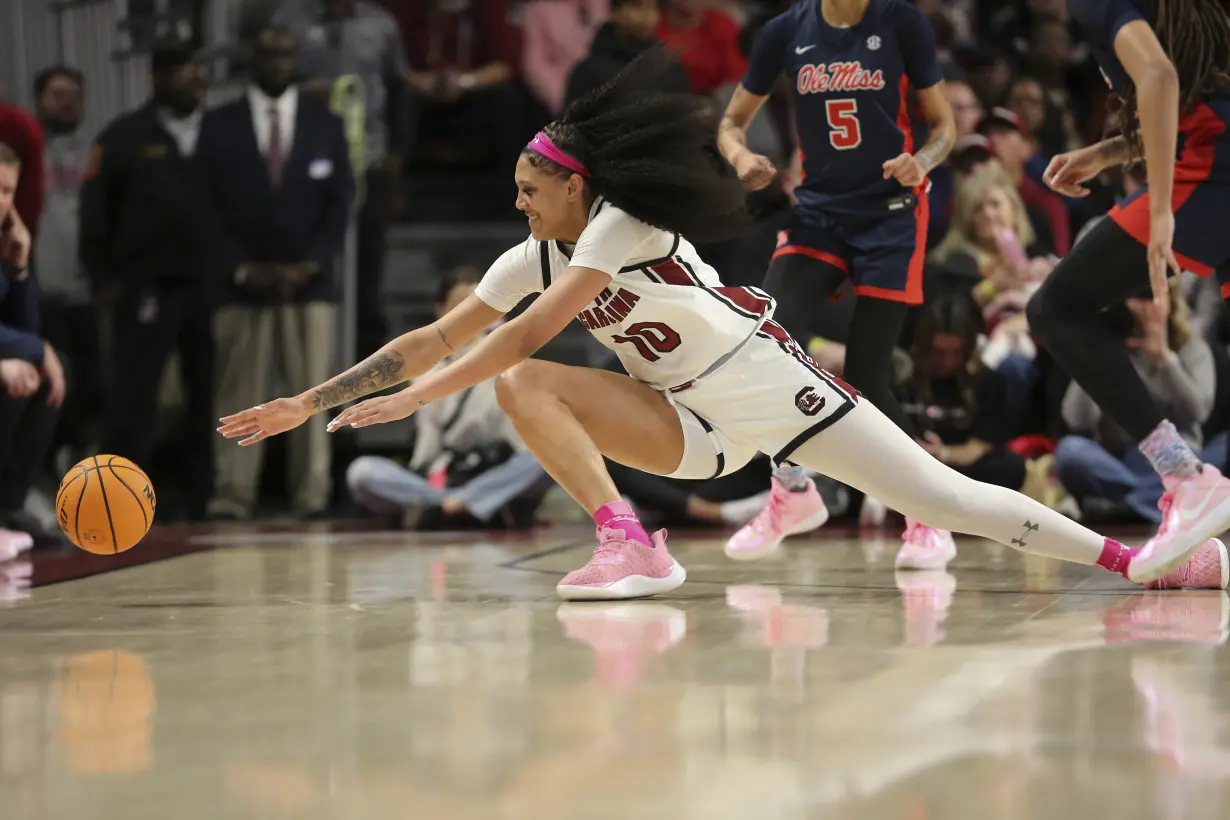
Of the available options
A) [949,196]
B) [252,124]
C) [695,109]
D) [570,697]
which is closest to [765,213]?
[949,196]

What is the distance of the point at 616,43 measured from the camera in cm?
740

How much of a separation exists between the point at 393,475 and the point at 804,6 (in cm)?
306

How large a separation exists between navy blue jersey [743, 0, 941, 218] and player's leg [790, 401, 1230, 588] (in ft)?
3.97

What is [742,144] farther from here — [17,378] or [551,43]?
[551,43]

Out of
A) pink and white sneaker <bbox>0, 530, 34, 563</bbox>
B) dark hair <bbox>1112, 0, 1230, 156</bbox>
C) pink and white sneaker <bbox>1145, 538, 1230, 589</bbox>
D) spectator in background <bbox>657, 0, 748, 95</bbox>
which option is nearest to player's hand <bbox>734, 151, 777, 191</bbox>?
dark hair <bbox>1112, 0, 1230, 156</bbox>

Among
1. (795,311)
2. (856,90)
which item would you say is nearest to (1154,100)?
(856,90)

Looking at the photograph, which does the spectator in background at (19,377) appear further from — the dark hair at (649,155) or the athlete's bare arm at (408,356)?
the dark hair at (649,155)

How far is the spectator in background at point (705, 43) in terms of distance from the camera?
27.1 feet

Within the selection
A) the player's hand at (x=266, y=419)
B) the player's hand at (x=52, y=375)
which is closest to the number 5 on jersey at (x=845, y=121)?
the player's hand at (x=266, y=419)

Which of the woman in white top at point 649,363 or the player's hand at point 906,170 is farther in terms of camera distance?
the player's hand at point 906,170

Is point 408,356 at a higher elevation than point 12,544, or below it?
higher

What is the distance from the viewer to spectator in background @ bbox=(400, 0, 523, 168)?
8.68m

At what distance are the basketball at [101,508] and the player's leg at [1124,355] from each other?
2.56 metres

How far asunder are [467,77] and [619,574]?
5.30 m
